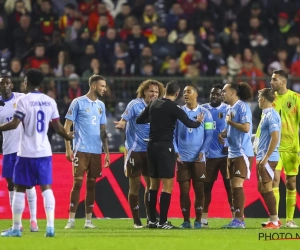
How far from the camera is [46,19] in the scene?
25.4 meters

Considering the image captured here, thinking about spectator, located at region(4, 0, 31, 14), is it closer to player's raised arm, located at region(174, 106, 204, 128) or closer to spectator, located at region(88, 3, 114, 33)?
spectator, located at region(88, 3, 114, 33)

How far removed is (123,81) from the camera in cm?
2183

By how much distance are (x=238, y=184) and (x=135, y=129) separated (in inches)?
74.4

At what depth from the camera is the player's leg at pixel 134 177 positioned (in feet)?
53.2

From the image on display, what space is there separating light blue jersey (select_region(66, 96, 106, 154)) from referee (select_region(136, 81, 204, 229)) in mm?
1070

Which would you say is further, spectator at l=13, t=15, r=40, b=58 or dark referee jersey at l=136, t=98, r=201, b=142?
spectator at l=13, t=15, r=40, b=58

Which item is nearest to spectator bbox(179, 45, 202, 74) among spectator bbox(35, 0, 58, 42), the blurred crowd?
the blurred crowd

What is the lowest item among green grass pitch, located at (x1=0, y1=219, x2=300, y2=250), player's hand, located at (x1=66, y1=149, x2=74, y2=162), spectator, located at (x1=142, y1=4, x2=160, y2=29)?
green grass pitch, located at (x1=0, y1=219, x2=300, y2=250)

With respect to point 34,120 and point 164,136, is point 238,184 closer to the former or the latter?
point 164,136

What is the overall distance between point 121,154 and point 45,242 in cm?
680

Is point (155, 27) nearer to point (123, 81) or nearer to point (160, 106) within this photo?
point (123, 81)

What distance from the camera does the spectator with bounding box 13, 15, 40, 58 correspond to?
80.6 feet

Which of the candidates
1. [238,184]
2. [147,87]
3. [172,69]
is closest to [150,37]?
[172,69]

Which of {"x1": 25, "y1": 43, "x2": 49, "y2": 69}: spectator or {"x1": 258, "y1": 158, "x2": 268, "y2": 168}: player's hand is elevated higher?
{"x1": 25, "y1": 43, "x2": 49, "y2": 69}: spectator
